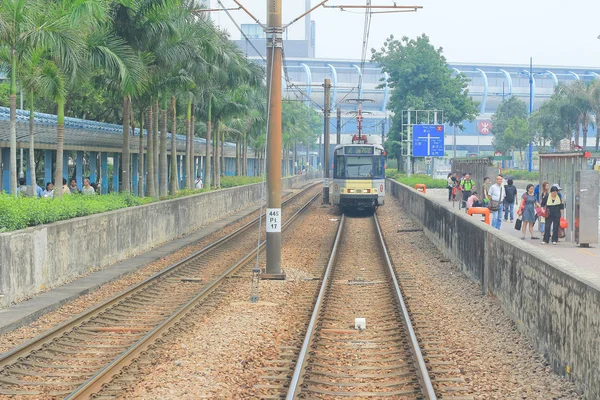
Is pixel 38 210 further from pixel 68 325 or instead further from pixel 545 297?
pixel 545 297

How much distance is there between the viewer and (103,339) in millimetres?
11992

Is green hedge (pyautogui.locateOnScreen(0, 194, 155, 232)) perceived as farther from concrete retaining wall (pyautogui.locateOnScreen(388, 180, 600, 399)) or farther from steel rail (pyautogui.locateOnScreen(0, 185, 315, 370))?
concrete retaining wall (pyautogui.locateOnScreen(388, 180, 600, 399))

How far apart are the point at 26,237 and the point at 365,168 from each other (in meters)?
25.0

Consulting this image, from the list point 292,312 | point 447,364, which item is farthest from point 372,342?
point 292,312

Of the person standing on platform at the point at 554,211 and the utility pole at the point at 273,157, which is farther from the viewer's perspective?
the person standing on platform at the point at 554,211

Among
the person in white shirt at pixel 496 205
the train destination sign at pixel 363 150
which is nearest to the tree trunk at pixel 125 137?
the train destination sign at pixel 363 150

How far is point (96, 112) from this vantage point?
50.4m

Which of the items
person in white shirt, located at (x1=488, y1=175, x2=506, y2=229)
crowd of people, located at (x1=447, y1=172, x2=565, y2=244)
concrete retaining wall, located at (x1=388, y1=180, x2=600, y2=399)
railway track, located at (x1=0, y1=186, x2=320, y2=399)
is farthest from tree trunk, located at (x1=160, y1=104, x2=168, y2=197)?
concrete retaining wall, located at (x1=388, y1=180, x2=600, y2=399)

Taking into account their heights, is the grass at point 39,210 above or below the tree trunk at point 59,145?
below

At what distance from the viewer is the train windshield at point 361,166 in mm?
38375

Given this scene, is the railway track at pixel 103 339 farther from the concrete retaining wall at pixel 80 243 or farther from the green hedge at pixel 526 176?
the green hedge at pixel 526 176

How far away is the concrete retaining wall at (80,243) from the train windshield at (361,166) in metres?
9.64

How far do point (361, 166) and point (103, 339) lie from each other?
27187mm

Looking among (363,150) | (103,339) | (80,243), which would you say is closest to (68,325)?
(103,339)
